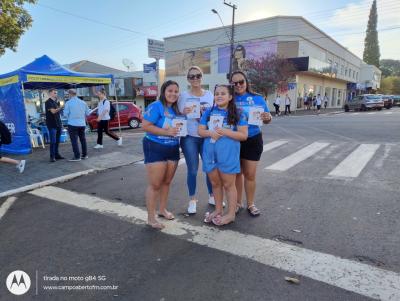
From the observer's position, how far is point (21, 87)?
8.91 meters

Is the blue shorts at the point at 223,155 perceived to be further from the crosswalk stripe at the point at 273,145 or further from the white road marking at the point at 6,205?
the crosswalk stripe at the point at 273,145

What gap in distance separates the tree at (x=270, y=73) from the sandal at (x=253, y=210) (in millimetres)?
24918

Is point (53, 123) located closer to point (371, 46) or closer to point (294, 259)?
point (294, 259)

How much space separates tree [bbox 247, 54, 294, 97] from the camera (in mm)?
27953

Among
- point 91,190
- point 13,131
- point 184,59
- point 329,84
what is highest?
point 184,59

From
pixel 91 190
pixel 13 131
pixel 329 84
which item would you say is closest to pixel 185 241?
pixel 91 190

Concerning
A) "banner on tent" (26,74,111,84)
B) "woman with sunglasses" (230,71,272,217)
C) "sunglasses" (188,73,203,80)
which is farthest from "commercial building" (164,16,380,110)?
"sunglasses" (188,73,203,80)

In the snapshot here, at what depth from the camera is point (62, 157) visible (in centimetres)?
827

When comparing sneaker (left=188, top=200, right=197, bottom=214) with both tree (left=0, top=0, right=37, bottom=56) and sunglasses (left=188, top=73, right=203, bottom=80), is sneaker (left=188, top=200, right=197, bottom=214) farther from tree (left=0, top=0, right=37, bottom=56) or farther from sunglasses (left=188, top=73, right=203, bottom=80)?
tree (left=0, top=0, right=37, bottom=56)

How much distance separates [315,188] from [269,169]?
1511 mm

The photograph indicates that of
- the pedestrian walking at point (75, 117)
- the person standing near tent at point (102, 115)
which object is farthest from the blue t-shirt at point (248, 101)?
the person standing near tent at point (102, 115)

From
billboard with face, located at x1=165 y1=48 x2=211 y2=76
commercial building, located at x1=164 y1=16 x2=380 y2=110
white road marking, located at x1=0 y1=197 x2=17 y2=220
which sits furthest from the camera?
billboard with face, located at x1=165 y1=48 x2=211 y2=76

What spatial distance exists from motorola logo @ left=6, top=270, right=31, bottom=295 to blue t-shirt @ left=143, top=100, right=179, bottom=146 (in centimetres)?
189

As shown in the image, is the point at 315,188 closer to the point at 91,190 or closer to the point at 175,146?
the point at 175,146
